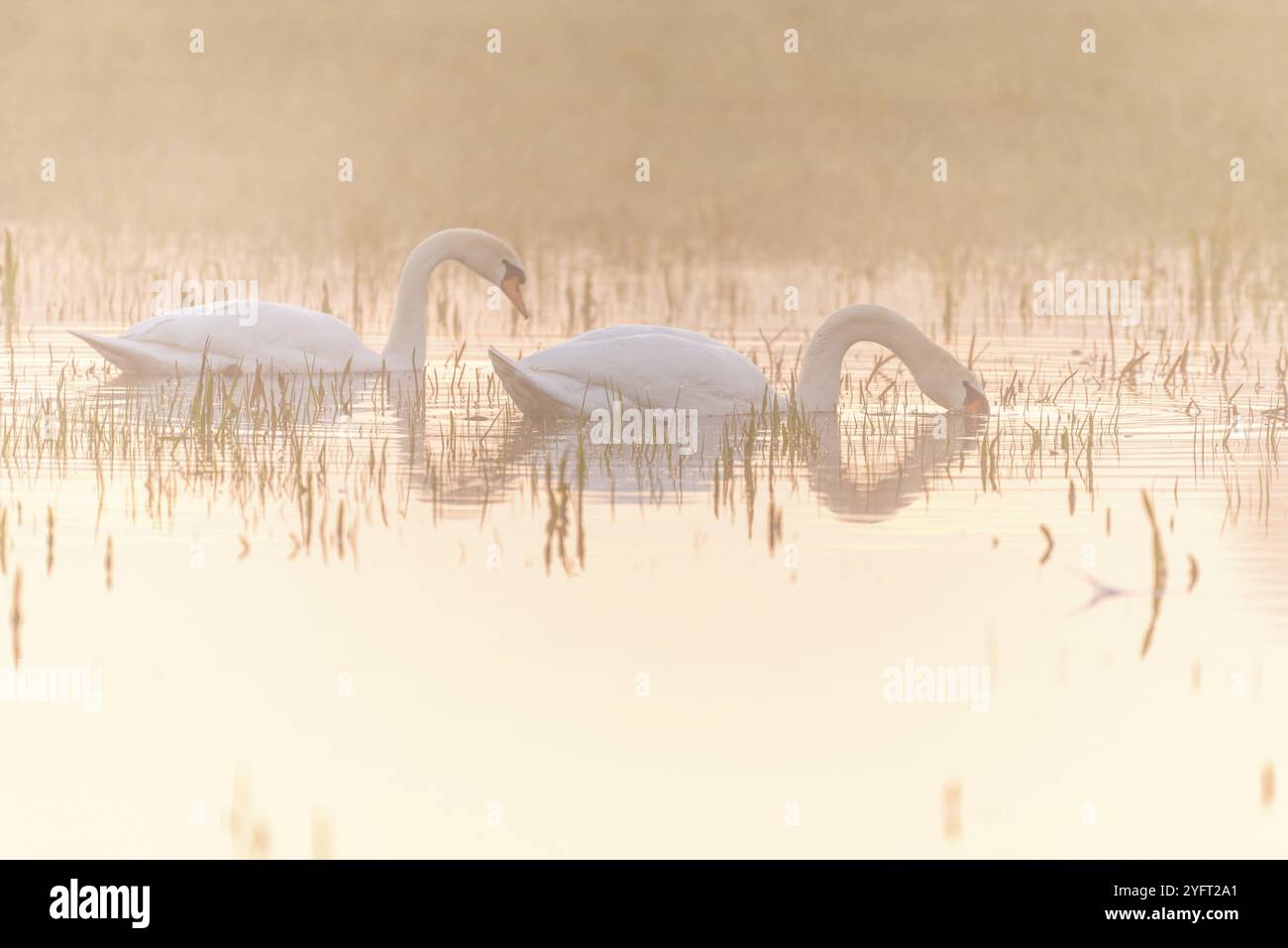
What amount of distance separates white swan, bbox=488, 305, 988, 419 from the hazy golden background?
13698 millimetres

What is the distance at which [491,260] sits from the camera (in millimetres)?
15078

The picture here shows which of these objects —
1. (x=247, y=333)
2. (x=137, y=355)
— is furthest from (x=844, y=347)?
(x=137, y=355)

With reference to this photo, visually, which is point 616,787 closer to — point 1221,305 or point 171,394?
point 171,394

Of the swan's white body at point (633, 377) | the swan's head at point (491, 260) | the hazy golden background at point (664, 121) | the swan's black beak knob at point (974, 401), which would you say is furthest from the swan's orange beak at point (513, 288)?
the hazy golden background at point (664, 121)

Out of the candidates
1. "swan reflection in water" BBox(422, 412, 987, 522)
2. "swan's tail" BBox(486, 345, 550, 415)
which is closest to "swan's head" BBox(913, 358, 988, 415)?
"swan reflection in water" BBox(422, 412, 987, 522)

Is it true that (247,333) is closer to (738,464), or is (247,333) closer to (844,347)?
(844,347)

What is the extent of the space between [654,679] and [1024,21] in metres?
36.4

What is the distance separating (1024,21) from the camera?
40.9m

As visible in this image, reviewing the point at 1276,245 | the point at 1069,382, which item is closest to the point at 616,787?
the point at 1069,382

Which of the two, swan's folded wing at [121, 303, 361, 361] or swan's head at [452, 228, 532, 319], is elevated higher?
swan's head at [452, 228, 532, 319]

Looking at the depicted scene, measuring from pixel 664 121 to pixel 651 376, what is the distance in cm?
2589

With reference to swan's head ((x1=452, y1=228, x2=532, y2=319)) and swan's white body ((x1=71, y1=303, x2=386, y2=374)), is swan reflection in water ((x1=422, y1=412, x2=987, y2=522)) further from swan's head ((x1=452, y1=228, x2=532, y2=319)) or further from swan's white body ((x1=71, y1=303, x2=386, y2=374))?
swan's head ((x1=452, y1=228, x2=532, y2=319))

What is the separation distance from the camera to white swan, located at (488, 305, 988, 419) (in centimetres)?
1105
